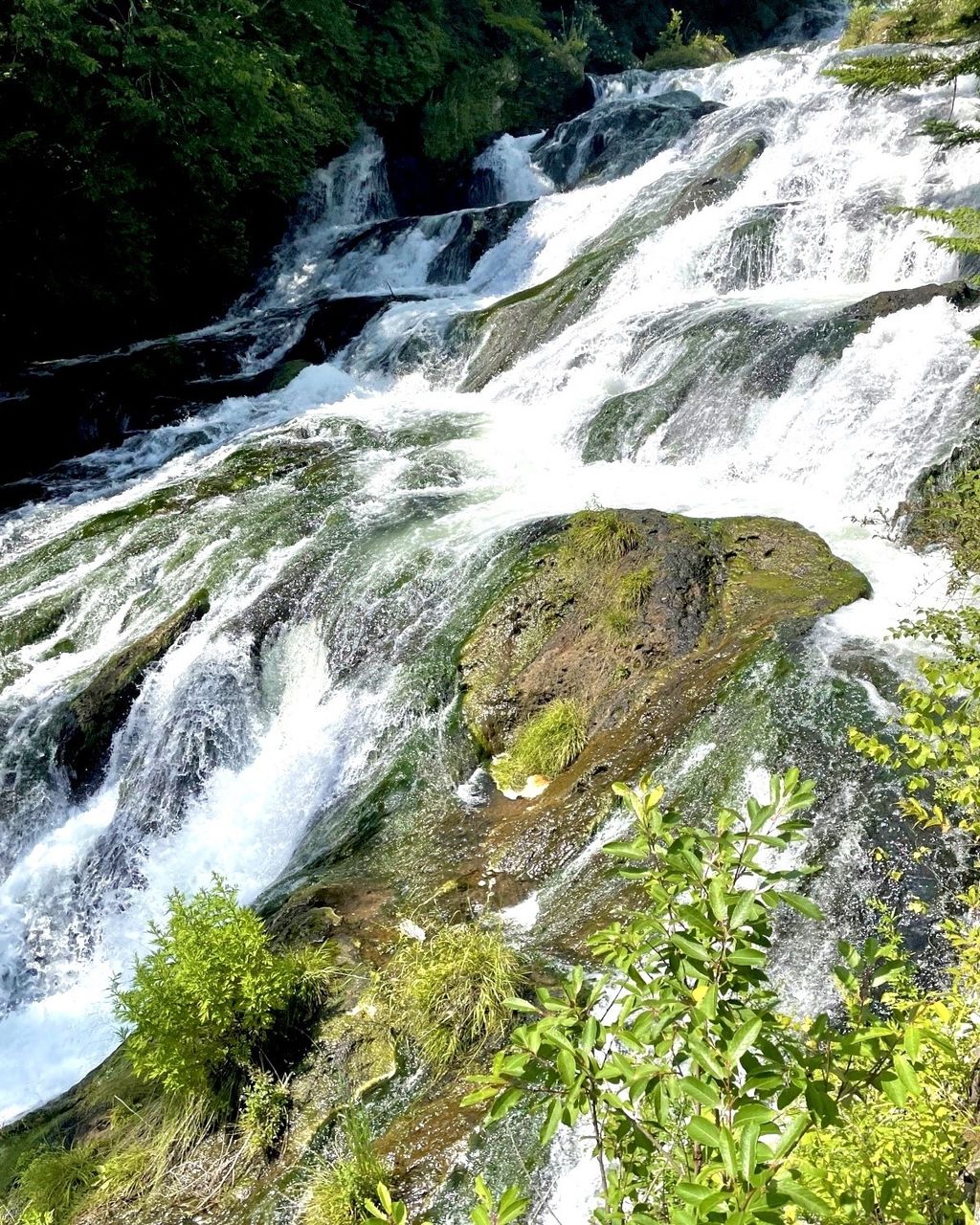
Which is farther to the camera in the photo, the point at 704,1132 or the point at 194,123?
the point at 194,123

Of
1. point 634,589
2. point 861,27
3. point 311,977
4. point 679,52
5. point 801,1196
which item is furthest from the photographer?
point 679,52

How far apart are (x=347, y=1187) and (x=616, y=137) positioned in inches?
874

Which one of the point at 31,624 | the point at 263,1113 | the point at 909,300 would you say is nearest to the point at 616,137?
the point at 909,300

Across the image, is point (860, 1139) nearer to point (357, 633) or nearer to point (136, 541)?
point (357, 633)

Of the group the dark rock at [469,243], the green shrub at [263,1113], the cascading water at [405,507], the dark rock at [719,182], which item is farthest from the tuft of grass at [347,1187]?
the dark rock at [469,243]

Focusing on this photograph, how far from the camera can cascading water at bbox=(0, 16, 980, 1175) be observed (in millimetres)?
6883

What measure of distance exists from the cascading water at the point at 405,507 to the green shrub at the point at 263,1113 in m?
1.47

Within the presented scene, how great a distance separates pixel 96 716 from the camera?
7.76 metres

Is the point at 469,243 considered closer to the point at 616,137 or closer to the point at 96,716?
the point at 616,137

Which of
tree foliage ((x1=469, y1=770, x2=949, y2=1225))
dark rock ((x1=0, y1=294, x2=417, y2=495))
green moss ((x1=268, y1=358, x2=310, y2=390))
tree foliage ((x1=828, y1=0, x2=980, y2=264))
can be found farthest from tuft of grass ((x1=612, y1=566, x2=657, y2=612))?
green moss ((x1=268, y1=358, x2=310, y2=390))

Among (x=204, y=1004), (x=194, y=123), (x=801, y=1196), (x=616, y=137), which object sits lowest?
(x=204, y=1004)

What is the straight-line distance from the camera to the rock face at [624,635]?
5.51 metres

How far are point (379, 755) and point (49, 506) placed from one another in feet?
25.0

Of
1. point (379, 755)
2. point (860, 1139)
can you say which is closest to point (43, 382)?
point (379, 755)
